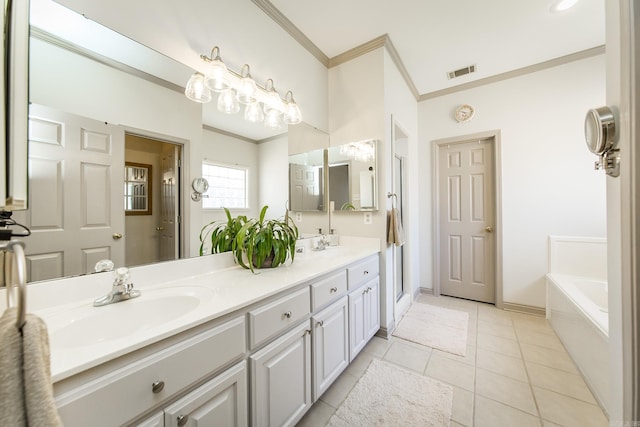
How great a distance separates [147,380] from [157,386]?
0.13ft

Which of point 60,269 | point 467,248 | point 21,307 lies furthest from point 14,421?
point 467,248

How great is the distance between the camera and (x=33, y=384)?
34 centimetres

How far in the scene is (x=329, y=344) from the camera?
58.9 inches

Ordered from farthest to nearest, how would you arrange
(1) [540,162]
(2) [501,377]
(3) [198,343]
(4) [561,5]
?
(1) [540,162] < (4) [561,5] < (2) [501,377] < (3) [198,343]

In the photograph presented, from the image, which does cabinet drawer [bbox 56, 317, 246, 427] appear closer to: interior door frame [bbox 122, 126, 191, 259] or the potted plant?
the potted plant

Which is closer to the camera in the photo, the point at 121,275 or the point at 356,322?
the point at 121,275

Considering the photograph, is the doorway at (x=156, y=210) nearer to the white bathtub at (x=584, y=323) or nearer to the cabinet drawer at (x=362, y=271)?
the cabinet drawer at (x=362, y=271)

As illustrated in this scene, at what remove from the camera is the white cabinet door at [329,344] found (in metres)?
1.38

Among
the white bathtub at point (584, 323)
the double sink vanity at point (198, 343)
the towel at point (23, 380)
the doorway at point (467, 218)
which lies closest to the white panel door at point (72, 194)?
the double sink vanity at point (198, 343)

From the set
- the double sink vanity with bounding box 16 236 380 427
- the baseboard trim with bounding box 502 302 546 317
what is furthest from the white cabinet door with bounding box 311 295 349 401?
the baseboard trim with bounding box 502 302 546 317

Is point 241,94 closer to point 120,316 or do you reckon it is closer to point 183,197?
point 183,197

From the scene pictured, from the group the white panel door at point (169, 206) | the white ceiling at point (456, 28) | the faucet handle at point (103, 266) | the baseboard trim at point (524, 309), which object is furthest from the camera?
the baseboard trim at point (524, 309)

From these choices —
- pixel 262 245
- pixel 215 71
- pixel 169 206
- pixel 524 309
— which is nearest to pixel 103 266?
pixel 169 206

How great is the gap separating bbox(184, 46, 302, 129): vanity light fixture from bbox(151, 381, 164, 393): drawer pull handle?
4.50 feet
